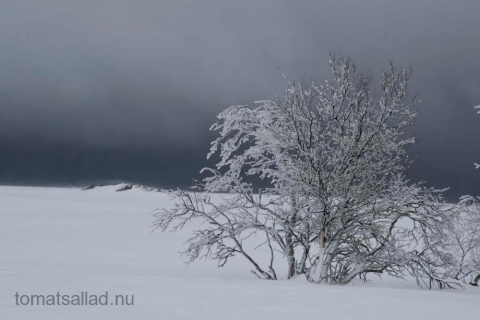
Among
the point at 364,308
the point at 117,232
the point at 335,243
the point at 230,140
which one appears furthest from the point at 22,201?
the point at 364,308

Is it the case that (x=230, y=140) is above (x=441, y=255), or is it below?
above

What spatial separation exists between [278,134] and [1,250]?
15.0 metres

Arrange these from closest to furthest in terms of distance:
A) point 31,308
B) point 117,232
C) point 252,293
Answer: point 31,308
point 252,293
point 117,232

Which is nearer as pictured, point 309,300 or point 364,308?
point 364,308

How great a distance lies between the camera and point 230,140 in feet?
40.3

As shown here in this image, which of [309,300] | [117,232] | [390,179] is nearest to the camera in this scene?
[309,300]

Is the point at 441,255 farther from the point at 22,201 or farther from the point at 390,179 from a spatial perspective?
the point at 22,201

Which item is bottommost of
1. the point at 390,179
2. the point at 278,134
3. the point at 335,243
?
the point at 335,243

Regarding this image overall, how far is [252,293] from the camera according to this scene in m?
7.28

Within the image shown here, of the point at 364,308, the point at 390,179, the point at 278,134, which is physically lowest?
the point at 364,308

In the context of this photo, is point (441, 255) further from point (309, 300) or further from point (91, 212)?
point (91, 212)

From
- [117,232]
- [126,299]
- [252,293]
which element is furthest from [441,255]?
[117,232]

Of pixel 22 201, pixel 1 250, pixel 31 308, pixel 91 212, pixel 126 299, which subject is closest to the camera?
pixel 31 308

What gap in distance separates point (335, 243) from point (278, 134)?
118 inches
